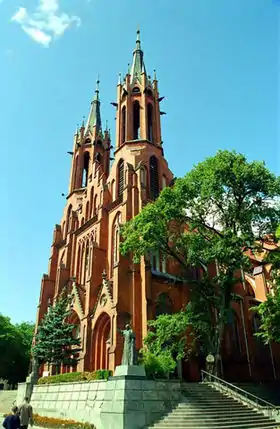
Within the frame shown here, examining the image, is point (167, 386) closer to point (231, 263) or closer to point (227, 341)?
point (231, 263)

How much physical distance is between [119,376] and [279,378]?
22618mm

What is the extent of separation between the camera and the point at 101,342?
26.3m

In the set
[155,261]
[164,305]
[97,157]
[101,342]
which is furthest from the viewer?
[97,157]

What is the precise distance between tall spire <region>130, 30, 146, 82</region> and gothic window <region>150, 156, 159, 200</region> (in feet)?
42.2

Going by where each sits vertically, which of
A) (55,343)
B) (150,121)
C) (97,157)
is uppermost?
(97,157)

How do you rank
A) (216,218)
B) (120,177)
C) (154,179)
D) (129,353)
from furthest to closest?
(154,179) < (120,177) < (216,218) < (129,353)

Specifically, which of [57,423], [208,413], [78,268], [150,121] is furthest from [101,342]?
[150,121]

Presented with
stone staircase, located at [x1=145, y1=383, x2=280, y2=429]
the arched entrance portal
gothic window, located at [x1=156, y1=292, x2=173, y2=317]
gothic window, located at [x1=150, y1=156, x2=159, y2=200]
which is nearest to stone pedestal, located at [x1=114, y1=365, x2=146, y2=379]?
stone staircase, located at [x1=145, y1=383, x2=280, y2=429]

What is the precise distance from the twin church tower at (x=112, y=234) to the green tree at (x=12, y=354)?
11.2 m

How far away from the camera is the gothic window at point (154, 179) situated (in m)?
34.0

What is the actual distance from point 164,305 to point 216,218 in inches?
320

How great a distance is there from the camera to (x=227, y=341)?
3055cm

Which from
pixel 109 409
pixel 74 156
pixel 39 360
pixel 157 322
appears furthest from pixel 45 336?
pixel 74 156

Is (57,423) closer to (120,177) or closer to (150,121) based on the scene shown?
(120,177)
